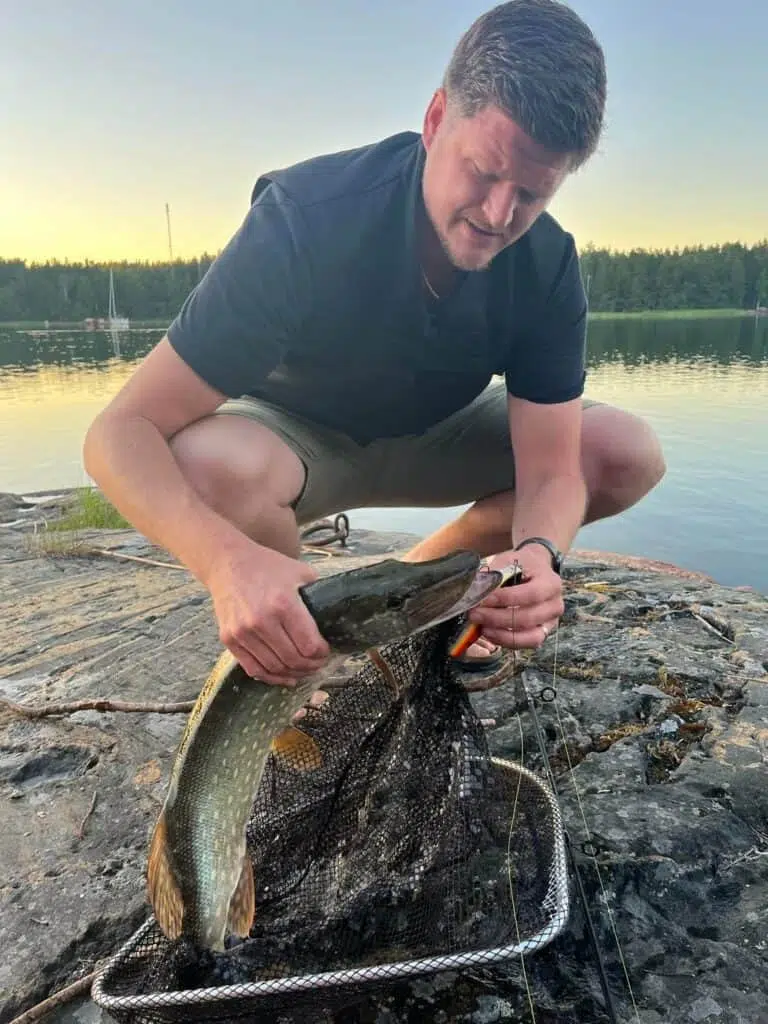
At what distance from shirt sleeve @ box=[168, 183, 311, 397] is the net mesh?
1122mm

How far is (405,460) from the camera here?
3363 millimetres

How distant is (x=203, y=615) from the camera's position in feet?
13.6

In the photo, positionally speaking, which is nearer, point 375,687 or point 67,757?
point 375,687

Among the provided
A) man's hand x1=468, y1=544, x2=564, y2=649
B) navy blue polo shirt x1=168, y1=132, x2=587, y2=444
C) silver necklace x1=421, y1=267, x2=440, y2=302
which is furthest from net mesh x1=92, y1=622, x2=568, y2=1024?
silver necklace x1=421, y1=267, x2=440, y2=302

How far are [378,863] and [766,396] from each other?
20.4m

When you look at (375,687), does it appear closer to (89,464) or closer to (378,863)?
(378,863)

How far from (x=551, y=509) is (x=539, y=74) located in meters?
1.41

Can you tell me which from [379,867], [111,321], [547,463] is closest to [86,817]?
[379,867]

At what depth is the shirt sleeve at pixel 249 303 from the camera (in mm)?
2502

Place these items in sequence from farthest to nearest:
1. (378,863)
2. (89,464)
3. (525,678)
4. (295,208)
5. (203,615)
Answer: (203,615) < (525,678) < (295,208) < (89,464) < (378,863)

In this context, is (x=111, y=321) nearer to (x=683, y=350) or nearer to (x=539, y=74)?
(x=683, y=350)

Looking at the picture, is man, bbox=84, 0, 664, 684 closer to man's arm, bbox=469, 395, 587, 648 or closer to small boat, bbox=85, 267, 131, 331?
man's arm, bbox=469, 395, 587, 648

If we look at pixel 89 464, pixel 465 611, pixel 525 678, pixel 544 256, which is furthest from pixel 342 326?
pixel 525 678

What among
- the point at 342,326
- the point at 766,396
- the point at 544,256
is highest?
the point at 544,256
